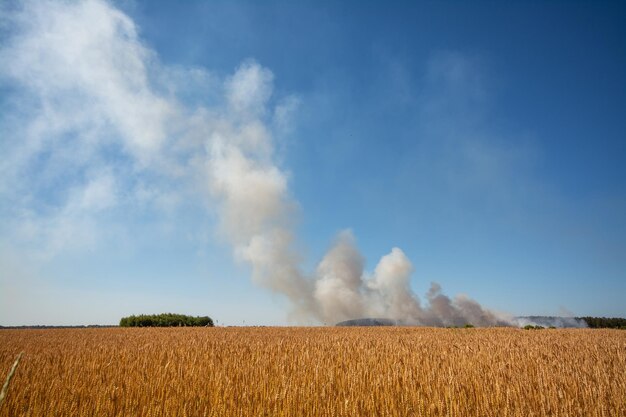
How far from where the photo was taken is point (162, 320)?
35.6 meters

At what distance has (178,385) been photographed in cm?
590

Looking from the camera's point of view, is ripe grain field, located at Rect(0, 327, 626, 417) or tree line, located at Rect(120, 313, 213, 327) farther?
tree line, located at Rect(120, 313, 213, 327)

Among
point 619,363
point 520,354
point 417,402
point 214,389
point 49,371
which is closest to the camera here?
point 417,402

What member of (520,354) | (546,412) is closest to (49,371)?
(546,412)

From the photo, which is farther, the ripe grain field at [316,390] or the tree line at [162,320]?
the tree line at [162,320]

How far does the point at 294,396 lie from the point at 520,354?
6.88m

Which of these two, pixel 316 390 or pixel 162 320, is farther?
pixel 162 320

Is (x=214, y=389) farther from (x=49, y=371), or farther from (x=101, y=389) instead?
(x=49, y=371)

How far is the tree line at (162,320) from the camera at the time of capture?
35.3 meters

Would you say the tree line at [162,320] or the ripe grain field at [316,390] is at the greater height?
the tree line at [162,320]

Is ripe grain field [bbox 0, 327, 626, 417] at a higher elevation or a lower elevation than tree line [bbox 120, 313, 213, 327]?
lower

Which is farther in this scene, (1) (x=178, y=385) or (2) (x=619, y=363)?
(2) (x=619, y=363)

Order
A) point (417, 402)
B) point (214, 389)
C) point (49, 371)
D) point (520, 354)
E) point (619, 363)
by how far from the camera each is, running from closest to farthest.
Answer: point (417, 402)
point (214, 389)
point (49, 371)
point (619, 363)
point (520, 354)

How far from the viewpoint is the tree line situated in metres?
35.3
